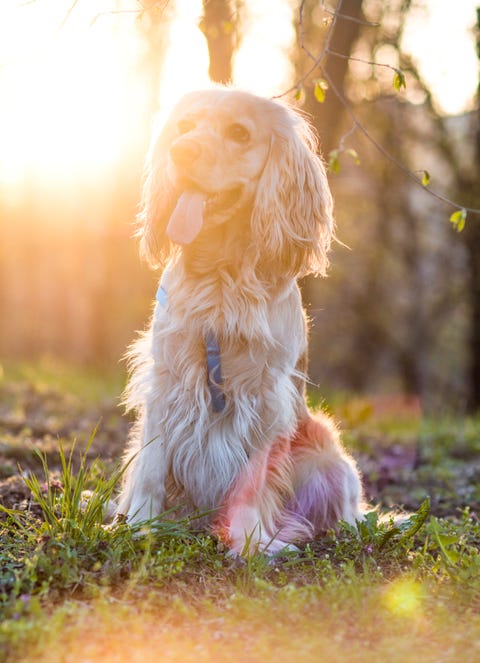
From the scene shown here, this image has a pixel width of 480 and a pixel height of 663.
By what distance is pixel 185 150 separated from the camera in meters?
3.20

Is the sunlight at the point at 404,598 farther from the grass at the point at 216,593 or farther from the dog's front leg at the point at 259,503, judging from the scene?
the dog's front leg at the point at 259,503

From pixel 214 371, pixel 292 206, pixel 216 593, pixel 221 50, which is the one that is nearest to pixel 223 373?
pixel 214 371

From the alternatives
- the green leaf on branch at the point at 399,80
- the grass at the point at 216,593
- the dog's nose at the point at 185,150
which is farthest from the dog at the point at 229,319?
the green leaf on branch at the point at 399,80

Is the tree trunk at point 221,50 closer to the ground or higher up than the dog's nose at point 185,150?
higher up

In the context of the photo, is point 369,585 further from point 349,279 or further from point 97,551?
point 349,279

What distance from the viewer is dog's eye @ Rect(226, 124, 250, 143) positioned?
3387 mm

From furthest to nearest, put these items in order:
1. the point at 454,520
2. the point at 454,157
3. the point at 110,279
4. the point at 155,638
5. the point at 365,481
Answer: the point at 110,279
the point at 454,157
the point at 365,481
the point at 454,520
the point at 155,638

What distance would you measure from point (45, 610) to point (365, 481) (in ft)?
11.2

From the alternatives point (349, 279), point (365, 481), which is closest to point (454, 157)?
point (349, 279)

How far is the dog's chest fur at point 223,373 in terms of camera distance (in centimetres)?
337

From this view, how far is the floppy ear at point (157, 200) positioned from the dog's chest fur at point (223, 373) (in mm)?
270

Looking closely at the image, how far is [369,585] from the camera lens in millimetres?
2779

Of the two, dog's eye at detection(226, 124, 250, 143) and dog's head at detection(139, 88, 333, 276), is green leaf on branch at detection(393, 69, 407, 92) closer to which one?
dog's head at detection(139, 88, 333, 276)

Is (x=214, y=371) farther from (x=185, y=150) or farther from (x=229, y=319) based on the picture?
(x=185, y=150)
